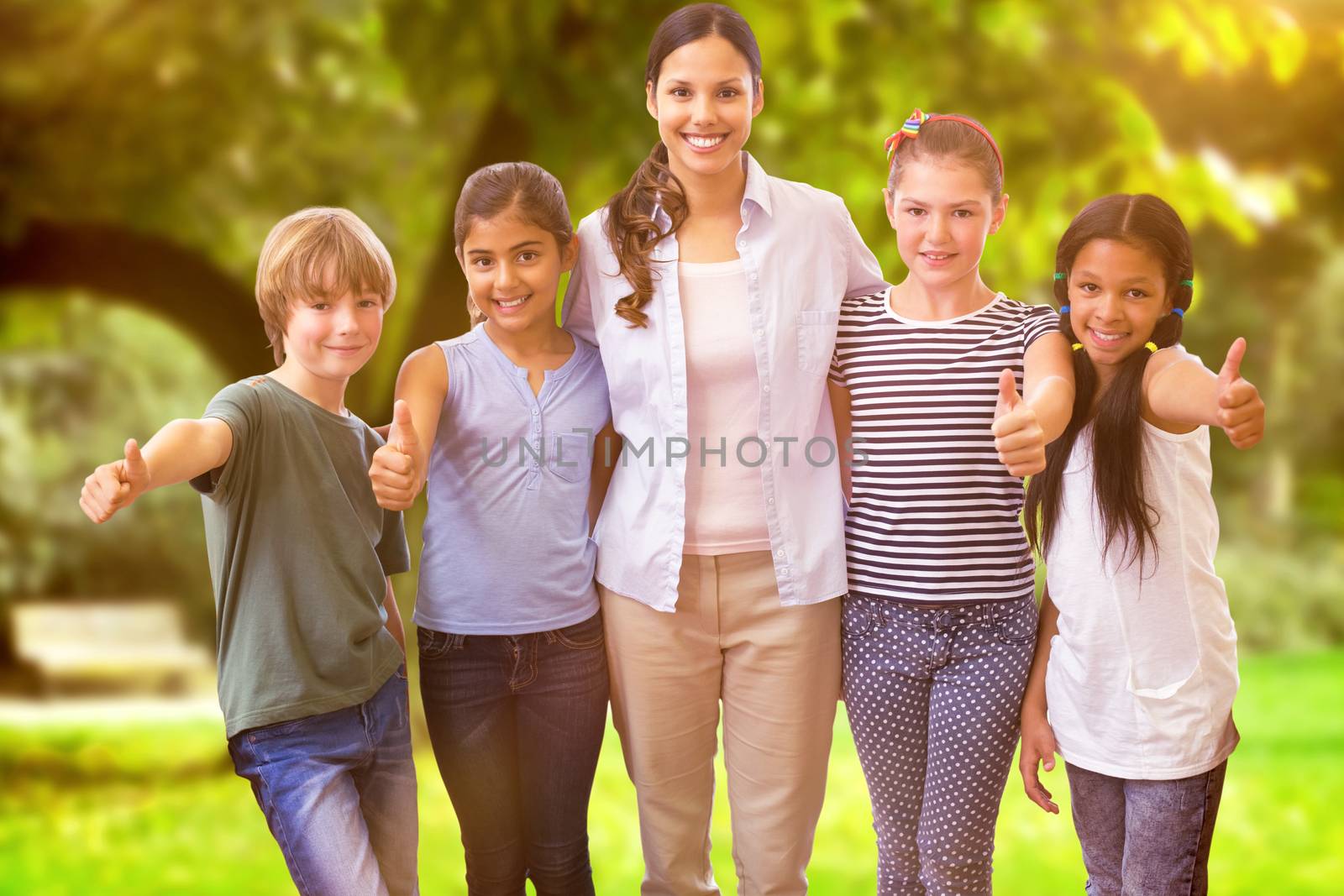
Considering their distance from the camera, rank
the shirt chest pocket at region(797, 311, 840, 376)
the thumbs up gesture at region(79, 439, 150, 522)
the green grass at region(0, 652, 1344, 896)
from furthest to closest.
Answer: the green grass at region(0, 652, 1344, 896) → the shirt chest pocket at region(797, 311, 840, 376) → the thumbs up gesture at region(79, 439, 150, 522)

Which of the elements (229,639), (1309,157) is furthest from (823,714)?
(1309,157)

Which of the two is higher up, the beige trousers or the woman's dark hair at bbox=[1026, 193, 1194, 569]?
the woman's dark hair at bbox=[1026, 193, 1194, 569]

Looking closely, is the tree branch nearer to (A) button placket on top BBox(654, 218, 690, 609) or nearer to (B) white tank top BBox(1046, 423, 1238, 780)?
(A) button placket on top BBox(654, 218, 690, 609)

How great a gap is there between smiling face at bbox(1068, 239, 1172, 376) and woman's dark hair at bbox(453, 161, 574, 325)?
2.79 ft

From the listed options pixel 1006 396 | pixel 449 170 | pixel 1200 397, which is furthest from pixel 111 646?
pixel 1200 397

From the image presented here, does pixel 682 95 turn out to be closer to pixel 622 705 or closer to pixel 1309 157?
pixel 622 705

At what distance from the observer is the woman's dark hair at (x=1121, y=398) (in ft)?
5.85

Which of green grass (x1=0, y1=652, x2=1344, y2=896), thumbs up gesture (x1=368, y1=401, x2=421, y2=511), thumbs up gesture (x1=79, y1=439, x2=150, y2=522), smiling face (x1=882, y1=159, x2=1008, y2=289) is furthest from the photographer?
green grass (x1=0, y1=652, x2=1344, y2=896)

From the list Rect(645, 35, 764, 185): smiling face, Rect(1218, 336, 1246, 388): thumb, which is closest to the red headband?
Rect(645, 35, 764, 185): smiling face

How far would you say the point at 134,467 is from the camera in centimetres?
155

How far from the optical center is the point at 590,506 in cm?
225

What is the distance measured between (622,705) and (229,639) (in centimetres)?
70

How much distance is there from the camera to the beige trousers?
2088 millimetres

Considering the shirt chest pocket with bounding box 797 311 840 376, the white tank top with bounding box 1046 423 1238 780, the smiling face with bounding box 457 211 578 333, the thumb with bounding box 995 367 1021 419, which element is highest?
the smiling face with bounding box 457 211 578 333
